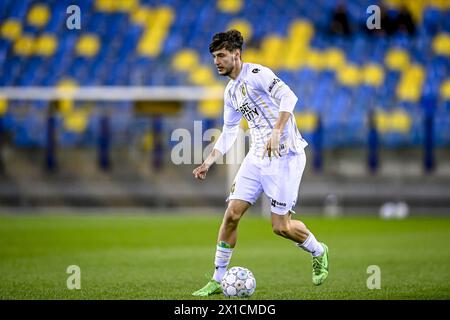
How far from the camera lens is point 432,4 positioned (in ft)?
78.4

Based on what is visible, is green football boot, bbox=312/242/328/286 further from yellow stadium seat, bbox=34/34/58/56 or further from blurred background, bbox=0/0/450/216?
yellow stadium seat, bbox=34/34/58/56

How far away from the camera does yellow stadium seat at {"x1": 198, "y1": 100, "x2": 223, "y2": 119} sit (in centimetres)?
1928

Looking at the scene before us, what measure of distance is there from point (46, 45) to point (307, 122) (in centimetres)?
837

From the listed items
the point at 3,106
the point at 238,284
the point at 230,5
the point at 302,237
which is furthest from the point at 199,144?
the point at 238,284

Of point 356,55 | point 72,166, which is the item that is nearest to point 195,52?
point 356,55

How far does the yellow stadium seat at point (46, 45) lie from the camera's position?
2409cm

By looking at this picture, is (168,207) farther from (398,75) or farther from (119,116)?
(398,75)

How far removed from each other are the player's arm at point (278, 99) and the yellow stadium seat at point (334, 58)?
15.4m

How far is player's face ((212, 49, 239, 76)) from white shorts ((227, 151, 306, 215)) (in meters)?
0.87

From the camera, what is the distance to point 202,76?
23.4 m

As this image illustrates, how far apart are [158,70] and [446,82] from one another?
7275 millimetres

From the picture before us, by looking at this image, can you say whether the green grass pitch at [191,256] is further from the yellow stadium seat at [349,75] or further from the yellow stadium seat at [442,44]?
the yellow stadium seat at [442,44]

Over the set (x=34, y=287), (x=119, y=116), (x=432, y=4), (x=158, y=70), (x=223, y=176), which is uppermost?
(x=432, y=4)

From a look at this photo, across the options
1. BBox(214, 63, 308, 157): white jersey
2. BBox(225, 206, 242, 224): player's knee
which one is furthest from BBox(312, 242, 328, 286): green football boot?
BBox(214, 63, 308, 157): white jersey
